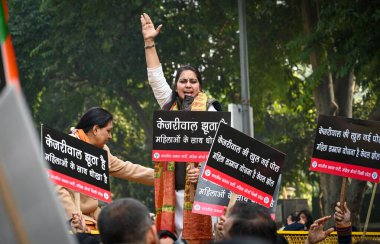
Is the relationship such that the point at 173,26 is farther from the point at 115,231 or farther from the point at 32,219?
the point at 32,219

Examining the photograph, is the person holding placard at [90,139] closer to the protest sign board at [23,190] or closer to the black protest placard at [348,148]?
the black protest placard at [348,148]

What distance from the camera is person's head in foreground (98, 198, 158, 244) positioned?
11.4 ft

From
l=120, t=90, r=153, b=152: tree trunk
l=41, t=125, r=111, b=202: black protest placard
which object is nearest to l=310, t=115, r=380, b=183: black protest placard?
l=41, t=125, r=111, b=202: black protest placard

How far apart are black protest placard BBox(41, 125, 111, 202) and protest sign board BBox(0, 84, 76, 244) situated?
213 inches

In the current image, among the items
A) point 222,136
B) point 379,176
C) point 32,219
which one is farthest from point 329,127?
point 32,219

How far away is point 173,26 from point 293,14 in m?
5.45

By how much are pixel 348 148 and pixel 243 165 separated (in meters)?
0.91

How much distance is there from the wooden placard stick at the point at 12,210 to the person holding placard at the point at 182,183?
567cm

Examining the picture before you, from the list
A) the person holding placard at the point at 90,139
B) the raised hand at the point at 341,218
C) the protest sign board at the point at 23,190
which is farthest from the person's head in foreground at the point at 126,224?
the person holding placard at the point at 90,139

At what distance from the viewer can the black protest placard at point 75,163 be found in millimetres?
7047

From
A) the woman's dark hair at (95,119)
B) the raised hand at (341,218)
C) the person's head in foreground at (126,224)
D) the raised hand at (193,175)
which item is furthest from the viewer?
the woman's dark hair at (95,119)

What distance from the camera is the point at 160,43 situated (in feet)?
85.6

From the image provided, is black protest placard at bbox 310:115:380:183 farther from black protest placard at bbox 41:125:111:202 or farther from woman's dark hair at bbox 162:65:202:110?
black protest placard at bbox 41:125:111:202

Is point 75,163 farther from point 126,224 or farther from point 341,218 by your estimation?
point 126,224
